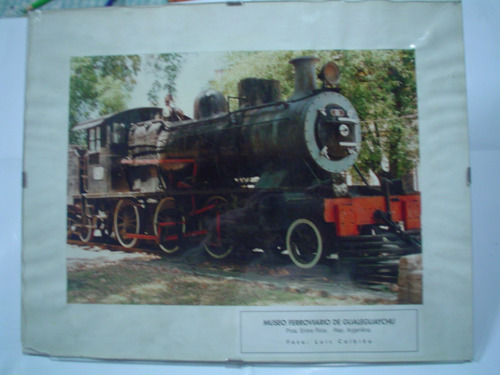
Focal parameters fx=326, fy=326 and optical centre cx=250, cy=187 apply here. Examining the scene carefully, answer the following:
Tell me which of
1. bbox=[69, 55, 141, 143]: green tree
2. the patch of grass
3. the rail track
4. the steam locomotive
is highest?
bbox=[69, 55, 141, 143]: green tree

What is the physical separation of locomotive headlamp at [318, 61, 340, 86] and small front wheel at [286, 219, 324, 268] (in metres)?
0.57

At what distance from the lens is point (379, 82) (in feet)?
4.04

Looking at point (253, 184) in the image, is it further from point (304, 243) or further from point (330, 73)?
point (330, 73)

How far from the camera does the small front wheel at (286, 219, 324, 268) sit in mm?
1277

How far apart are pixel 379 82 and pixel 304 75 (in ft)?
0.93

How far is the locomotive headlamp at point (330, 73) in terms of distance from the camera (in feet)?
4.02

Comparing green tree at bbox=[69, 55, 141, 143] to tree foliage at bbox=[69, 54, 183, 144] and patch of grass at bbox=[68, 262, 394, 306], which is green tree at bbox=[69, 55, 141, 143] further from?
patch of grass at bbox=[68, 262, 394, 306]

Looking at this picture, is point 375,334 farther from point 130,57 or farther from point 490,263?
point 130,57

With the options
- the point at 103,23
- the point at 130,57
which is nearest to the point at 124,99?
the point at 130,57

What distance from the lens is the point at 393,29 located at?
118 centimetres

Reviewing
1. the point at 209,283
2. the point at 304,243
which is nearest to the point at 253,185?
the point at 304,243

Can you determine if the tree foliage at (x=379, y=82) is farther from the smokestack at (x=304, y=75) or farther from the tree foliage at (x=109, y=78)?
the tree foliage at (x=109, y=78)
